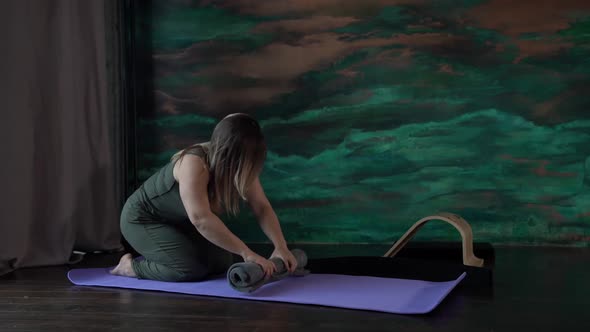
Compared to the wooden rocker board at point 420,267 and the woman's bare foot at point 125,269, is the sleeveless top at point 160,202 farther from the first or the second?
the wooden rocker board at point 420,267

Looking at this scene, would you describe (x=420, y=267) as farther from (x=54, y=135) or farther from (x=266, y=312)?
(x=54, y=135)

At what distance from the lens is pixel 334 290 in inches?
103

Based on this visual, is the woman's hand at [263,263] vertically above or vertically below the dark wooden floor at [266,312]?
above

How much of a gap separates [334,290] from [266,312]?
392 millimetres

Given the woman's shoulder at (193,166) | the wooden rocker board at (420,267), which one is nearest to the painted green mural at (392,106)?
the wooden rocker board at (420,267)

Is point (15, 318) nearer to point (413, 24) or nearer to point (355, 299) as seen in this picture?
point (355, 299)

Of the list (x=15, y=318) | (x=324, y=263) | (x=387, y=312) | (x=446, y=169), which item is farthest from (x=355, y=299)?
(x=446, y=169)

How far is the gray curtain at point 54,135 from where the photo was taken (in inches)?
133

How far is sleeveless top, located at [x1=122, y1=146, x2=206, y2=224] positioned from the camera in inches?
111

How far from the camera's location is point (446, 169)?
13.7 ft

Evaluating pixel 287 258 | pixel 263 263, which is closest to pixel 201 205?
pixel 263 263

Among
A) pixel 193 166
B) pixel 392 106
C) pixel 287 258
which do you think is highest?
pixel 392 106

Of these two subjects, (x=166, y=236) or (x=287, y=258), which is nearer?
(x=287, y=258)

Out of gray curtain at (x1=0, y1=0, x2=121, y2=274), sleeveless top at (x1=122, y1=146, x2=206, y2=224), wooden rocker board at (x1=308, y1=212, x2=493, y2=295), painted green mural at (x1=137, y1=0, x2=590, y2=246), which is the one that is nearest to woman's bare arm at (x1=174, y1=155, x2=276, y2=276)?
sleeveless top at (x1=122, y1=146, x2=206, y2=224)
